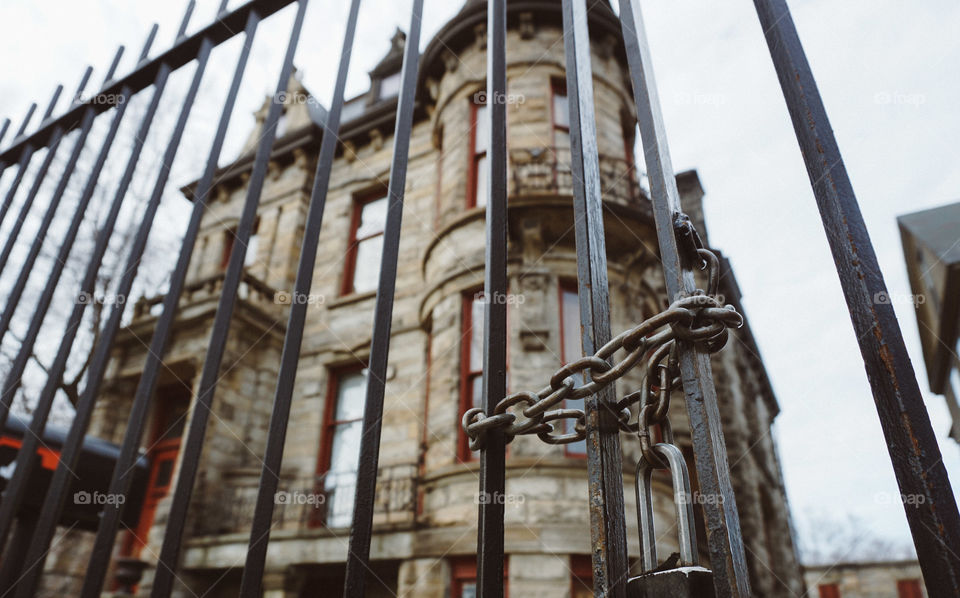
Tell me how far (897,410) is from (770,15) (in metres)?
0.88

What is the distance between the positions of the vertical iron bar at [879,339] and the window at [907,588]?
1468 inches

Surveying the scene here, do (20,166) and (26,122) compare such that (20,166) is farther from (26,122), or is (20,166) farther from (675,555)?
(675,555)

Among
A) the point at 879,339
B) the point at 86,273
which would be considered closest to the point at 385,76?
the point at 86,273

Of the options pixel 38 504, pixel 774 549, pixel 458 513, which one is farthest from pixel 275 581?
pixel 774 549

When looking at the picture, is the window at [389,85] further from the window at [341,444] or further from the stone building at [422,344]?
the window at [341,444]

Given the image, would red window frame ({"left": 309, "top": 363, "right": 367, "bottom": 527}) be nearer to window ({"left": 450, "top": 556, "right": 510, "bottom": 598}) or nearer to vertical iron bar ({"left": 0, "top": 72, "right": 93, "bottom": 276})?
window ({"left": 450, "top": 556, "right": 510, "bottom": 598})

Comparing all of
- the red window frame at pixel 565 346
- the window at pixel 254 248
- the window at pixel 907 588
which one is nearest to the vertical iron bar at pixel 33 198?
the red window frame at pixel 565 346

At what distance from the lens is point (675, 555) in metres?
0.89

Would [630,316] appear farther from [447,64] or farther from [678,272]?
[678,272]

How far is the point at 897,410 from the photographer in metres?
0.82

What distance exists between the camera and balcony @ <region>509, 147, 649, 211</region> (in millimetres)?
8359

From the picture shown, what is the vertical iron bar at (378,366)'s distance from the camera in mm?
1165

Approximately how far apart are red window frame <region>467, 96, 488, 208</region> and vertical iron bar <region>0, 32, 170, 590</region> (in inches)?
289

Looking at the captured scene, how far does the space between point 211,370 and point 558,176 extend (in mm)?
7761
